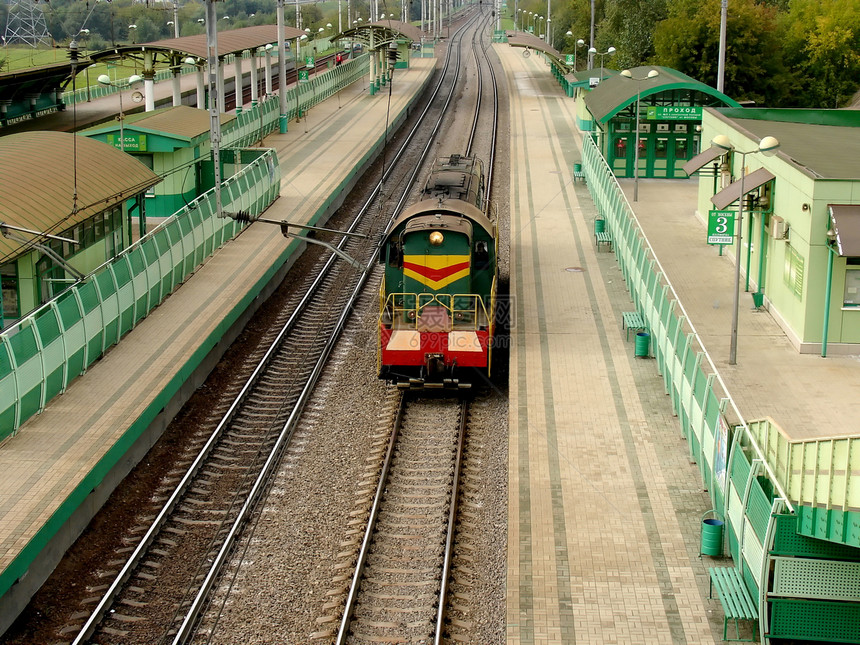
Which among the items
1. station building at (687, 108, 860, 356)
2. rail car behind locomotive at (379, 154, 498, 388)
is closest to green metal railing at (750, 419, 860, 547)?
station building at (687, 108, 860, 356)

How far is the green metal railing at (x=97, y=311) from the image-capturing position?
575 inches

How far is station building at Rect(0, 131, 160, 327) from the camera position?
17.2 m

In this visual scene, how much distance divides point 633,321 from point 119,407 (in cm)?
959

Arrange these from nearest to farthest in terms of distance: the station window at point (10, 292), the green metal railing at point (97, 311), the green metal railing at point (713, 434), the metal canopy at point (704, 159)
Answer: the green metal railing at point (713, 434), the green metal railing at point (97, 311), the station window at point (10, 292), the metal canopy at point (704, 159)

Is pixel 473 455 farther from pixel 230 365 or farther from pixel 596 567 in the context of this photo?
pixel 230 365

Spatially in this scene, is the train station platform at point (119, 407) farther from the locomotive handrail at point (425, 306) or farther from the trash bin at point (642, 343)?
the trash bin at point (642, 343)

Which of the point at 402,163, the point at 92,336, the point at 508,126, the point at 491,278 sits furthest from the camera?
the point at 508,126

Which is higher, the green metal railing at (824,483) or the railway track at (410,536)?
the green metal railing at (824,483)

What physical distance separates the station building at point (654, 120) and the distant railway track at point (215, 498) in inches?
561

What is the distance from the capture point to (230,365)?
20.1m

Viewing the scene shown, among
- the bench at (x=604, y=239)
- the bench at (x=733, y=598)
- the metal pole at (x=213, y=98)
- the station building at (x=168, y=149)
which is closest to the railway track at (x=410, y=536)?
the bench at (x=733, y=598)

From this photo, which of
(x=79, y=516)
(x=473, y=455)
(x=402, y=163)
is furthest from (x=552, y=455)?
(x=402, y=163)

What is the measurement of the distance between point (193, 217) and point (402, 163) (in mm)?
20002

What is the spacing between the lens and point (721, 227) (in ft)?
63.1
